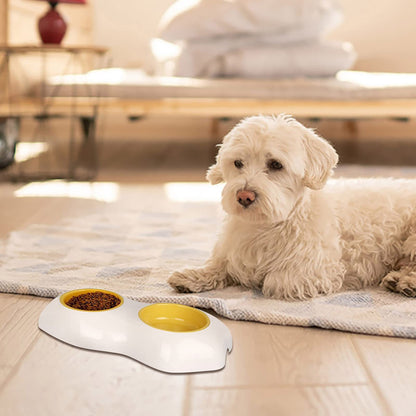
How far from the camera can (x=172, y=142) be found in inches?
208

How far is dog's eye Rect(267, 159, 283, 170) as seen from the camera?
5.37 ft

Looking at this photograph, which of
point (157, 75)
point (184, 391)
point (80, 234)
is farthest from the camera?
point (157, 75)

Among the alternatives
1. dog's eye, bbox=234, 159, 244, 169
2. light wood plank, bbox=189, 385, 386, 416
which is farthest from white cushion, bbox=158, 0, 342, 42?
light wood plank, bbox=189, 385, 386, 416

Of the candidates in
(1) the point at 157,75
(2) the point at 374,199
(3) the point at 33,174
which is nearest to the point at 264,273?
(2) the point at 374,199

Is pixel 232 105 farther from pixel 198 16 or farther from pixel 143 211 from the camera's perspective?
pixel 143 211

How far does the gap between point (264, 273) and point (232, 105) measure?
6.53ft

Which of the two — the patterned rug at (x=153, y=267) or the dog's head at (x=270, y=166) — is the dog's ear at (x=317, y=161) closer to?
the dog's head at (x=270, y=166)

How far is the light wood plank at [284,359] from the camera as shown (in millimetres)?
1282

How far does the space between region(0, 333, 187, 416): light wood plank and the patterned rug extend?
1.19 feet

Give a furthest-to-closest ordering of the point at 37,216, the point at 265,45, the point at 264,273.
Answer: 1. the point at 265,45
2. the point at 37,216
3. the point at 264,273

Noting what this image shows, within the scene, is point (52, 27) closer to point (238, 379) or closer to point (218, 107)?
point (218, 107)

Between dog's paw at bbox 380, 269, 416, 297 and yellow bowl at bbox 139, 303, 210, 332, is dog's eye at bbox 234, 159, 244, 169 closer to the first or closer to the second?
yellow bowl at bbox 139, 303, 210, 332

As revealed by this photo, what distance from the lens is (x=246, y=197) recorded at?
5.21ft

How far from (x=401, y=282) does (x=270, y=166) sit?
50 cm
